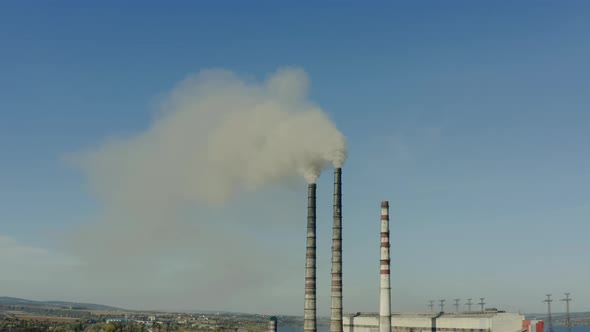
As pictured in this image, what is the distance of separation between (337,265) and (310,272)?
4.05 meters

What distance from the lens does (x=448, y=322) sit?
52406 mm

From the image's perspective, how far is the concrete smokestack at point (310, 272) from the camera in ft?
192

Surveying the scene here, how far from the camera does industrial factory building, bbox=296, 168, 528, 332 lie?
167ft

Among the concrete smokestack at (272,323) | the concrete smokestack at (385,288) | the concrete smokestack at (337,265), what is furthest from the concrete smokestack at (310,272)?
the concrete smokestack at (272,323)

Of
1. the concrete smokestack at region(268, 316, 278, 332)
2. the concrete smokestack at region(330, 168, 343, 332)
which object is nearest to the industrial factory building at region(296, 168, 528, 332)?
the concrete smokestack at region(330, 168, 343, 332)

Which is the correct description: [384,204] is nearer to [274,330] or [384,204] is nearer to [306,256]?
[306,256]

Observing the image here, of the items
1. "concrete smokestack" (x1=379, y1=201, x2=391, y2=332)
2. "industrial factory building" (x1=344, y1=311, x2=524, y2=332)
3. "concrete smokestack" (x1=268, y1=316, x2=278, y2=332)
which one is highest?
"concrete smokestack" (x1=379, y1=201, x2=391, y2=332)

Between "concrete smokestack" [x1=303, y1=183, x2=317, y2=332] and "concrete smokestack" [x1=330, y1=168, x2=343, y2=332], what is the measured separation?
303 cm

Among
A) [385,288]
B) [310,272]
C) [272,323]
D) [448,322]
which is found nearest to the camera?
[385,288]

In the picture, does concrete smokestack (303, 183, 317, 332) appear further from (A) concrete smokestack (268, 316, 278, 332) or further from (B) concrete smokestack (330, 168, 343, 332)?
(A) concrete smokestack (268, 316, 278, 332)

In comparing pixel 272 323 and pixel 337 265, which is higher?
pixel 337 265

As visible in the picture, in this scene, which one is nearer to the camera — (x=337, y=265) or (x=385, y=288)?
(x=385, y=288)

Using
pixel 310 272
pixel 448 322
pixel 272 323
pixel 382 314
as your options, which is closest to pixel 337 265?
pixel 310 272

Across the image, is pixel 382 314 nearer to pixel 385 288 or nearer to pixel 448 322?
pixel 385 288
